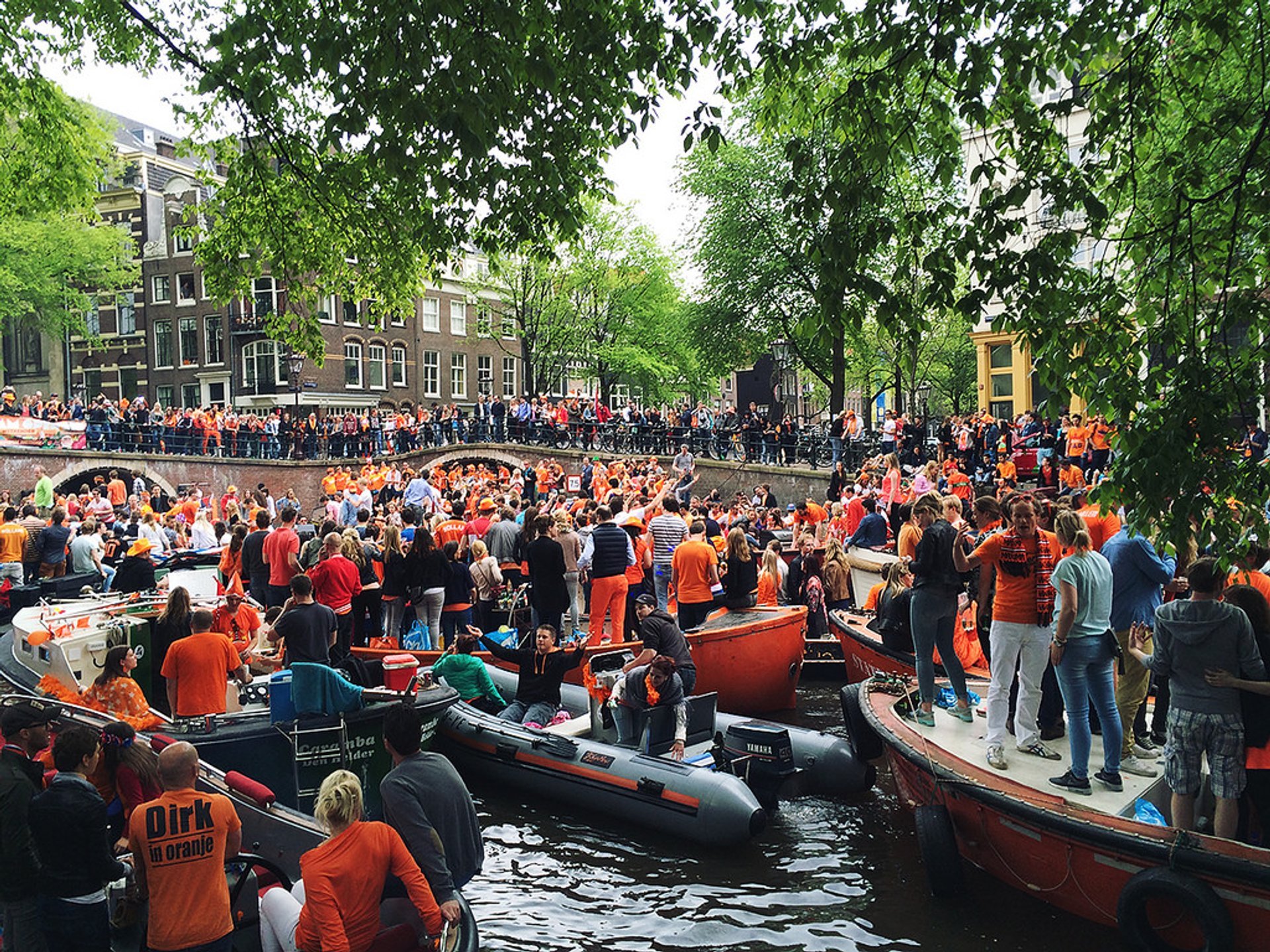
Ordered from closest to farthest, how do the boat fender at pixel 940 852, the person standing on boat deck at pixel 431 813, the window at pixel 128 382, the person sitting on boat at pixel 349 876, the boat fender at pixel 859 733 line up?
the person sitting on boat at pixel 349 876 < the person standing on boat deck at pixel 431 813 < the boat fender at pixel 940 852 < the boat fender at pixel 859 733 < the window at pixel 128 382

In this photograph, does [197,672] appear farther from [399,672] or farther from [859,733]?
[859,733]

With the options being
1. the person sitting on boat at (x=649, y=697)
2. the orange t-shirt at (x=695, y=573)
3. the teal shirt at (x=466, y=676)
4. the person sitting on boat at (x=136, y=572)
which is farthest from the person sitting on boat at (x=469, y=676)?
the person sitting on boat at (x=136, y=572)

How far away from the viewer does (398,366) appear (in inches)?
1806

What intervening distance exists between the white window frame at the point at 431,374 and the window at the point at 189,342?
956 cm

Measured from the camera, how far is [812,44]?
644 cm

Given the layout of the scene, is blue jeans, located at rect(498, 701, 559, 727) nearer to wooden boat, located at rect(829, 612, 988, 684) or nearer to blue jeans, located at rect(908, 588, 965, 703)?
wooden boat, located at rect(829, 612, 988, 684)

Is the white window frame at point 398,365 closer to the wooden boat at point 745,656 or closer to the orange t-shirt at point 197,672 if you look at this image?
the wooden boat at point 745,656

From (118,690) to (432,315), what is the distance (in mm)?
41157

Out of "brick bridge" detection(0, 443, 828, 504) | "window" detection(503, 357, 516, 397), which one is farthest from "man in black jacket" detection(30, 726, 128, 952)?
"window" detection(503, 357, 516, 397)

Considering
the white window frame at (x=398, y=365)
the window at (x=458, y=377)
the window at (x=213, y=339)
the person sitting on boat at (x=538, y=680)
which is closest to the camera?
the person sitting on boat at (x=538, y=680)

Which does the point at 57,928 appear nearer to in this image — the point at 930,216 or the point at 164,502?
the point at 930,216

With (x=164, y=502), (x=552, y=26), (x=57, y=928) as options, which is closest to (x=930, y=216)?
(x=552, y=26)

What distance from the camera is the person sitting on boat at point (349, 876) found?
4488mm

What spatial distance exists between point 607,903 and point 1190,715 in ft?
13.7
